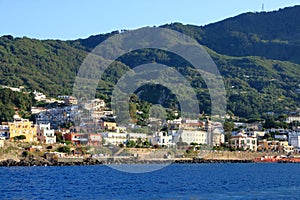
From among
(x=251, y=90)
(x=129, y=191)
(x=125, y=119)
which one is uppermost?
(x=251, y=90)

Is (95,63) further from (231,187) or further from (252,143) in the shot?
(231,187)

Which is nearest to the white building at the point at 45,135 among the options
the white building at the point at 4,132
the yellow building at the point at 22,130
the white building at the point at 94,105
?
the yellow building at the point at 22,130

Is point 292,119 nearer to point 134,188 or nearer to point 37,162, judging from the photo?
point 37,162

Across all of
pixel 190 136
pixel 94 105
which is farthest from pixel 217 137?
pixel 94 105

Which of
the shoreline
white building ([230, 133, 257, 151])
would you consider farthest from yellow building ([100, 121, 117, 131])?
white building ([230, 133, 257, 151])

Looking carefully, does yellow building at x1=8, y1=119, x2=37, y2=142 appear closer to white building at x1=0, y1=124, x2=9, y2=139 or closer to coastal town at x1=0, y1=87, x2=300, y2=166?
coastal town at x1=0, y1=87, x2=300, y2=166

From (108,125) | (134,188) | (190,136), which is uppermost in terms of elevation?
(108,125)

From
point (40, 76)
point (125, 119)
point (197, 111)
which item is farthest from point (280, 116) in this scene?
point (40, 76)
